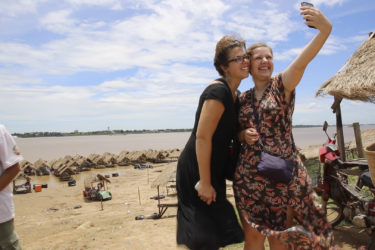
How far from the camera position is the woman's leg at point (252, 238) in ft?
6.76

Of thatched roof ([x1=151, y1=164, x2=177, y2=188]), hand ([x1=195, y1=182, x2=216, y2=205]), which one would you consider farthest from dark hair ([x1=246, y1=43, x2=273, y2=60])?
thatched roof ([x1=151, y1=164, x2=177, y2=188])

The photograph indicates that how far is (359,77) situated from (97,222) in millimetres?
7516

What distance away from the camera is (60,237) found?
718cm

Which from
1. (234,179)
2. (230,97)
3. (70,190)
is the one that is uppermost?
(230,97)

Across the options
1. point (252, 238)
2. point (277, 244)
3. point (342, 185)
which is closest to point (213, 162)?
point (252, 238)

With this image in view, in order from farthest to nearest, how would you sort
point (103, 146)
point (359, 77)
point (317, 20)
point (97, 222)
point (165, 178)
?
1. point (103, 146)
2. point (165, 178)
3. point (97, 222)
4. point (359, 77)
5. point (317, 20)

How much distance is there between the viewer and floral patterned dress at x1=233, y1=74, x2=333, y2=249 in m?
1.96

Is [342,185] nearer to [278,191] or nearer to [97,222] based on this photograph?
[278,191]

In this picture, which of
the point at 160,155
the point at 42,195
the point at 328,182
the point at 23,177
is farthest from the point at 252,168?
the point at 160,155

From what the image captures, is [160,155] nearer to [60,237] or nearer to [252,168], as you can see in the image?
[60,237]

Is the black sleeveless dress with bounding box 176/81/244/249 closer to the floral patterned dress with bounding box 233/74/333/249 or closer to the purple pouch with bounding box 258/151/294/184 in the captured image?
the floral patterned dress with bounding box 233/74/333/249

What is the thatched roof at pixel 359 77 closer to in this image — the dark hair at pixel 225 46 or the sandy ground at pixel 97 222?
the sandy ground at pixel 97 222

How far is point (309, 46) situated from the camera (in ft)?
6.04

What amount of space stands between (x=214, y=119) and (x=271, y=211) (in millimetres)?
748
